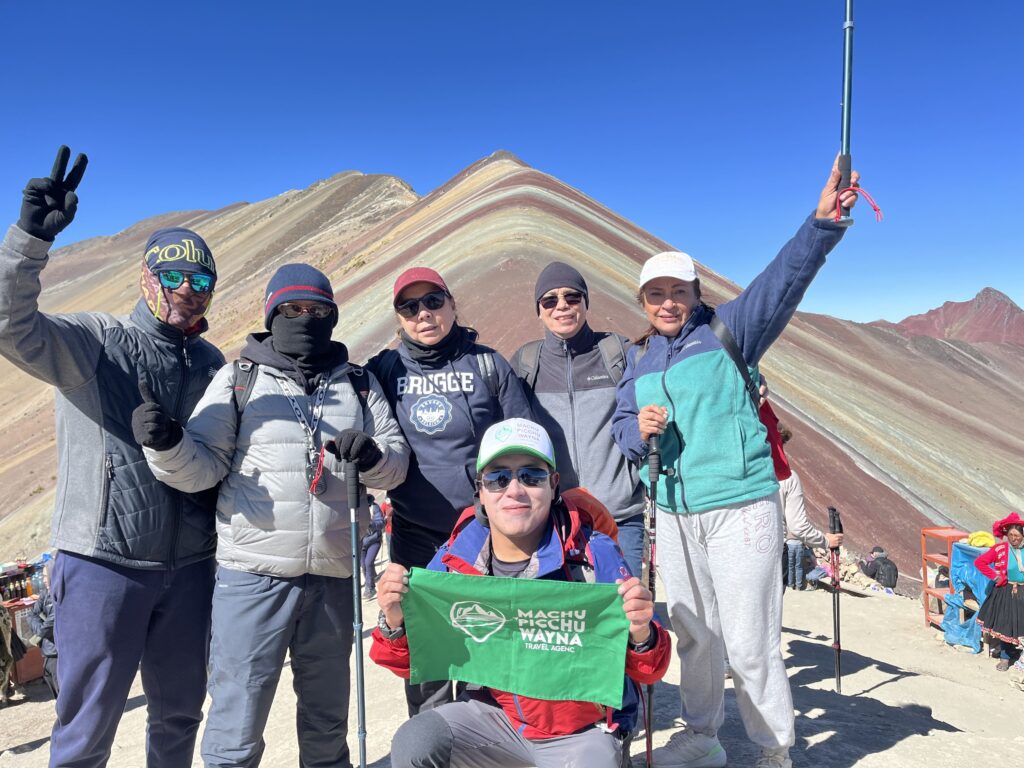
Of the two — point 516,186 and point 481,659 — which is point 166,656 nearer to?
point 481,659

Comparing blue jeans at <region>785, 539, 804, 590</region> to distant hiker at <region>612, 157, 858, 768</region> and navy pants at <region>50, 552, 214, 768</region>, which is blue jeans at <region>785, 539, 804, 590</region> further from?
navy pants at <region>50, 552, 214, 768</region>

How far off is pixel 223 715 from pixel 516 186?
29428mm

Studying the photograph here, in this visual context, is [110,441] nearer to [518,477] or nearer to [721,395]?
[518,477]

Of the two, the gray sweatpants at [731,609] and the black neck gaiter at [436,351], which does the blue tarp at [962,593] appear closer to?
the gray sweatpants at [731,609]

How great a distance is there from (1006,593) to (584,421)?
26.4 ft

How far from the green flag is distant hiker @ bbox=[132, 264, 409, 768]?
515 mm

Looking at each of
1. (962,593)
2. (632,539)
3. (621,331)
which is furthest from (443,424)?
(621,331)

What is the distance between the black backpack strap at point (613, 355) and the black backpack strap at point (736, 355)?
0.70 metres

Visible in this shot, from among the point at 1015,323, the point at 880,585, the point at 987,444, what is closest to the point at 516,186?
the point at 987,444

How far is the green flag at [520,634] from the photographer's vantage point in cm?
265

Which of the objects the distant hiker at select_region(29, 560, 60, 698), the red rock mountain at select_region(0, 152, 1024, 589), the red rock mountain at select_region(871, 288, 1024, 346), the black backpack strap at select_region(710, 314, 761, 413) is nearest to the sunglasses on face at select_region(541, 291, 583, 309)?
the black backpack strap at select_region(710, 314, 761, 413)

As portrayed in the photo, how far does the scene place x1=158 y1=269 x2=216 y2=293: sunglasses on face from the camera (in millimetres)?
3217

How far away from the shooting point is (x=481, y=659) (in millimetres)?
2783

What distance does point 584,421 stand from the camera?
3928 millimetres
